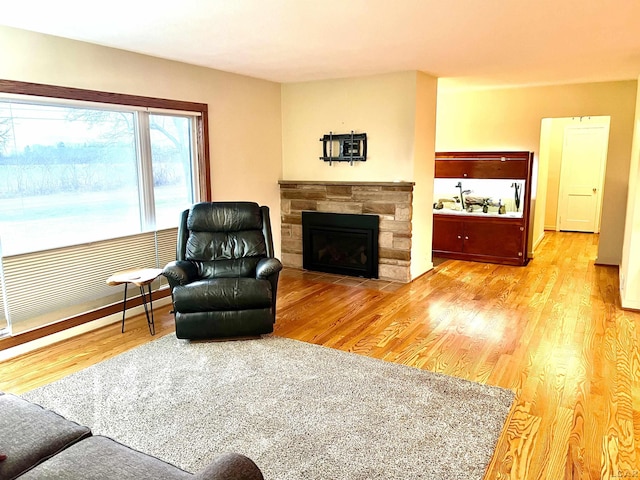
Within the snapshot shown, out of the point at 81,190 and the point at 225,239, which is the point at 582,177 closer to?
the point at 225,239

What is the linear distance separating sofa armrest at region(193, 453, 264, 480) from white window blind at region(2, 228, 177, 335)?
3.03 metres

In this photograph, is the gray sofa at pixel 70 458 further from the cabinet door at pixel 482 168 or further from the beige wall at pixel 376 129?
the cabinet door at pixel 482 168

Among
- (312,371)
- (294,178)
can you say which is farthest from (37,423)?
(294,178)

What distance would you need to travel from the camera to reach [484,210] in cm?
679

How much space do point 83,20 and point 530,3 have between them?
9.93 feet

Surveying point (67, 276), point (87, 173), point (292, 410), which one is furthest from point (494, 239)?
point (67, 276)

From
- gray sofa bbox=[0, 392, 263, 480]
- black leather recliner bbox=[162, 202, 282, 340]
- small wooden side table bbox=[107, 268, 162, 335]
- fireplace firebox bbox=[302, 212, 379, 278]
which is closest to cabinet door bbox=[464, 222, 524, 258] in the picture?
fireplace firebox bbox=[302, 212, 379, 278]

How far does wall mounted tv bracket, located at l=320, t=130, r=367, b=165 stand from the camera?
574 centimetres

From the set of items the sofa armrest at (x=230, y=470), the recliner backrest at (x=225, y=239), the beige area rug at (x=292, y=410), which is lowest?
the beige area rug at (x=292, y=410)

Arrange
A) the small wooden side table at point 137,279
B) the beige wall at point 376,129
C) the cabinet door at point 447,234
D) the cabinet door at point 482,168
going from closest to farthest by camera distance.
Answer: the small wooden side table at point 137,279, the beige wall at point 376,129, the cabinet door at point 482,168, the cabinet door at point 447,234

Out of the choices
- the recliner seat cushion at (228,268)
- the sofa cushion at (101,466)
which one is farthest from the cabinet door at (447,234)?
the sofa cushion at (101,466)

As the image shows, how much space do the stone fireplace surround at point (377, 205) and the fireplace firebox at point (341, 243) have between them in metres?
0.09

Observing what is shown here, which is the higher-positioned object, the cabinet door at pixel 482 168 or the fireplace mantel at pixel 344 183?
the cabinet door at pixel 482 168

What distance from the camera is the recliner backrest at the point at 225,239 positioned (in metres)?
4.19
